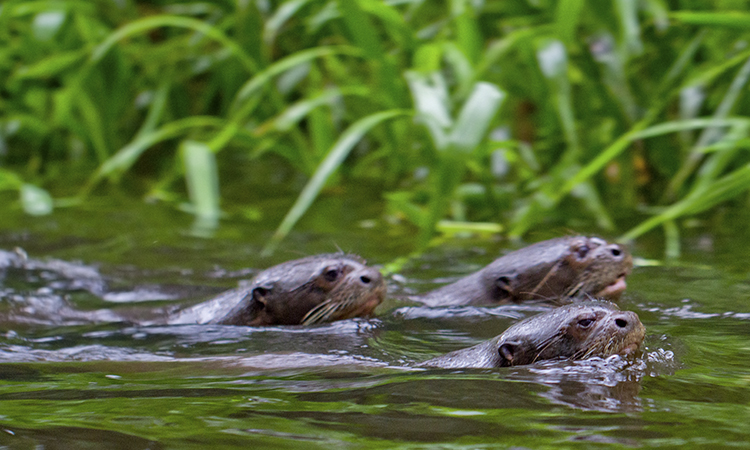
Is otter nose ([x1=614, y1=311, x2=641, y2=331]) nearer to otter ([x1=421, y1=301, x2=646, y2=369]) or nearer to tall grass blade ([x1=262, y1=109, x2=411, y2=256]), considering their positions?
otter ([x1=421, y1=301, x2=646, y2=369])

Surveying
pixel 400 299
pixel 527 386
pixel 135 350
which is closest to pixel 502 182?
pixel 400 299

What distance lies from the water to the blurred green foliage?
41cm

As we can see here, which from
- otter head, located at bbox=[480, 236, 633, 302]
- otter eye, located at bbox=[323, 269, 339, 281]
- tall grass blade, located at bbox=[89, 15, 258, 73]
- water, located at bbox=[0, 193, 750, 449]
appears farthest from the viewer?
tall grass blade, located at bbox=[89, 15, 258, 73]

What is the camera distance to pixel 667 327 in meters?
2.51

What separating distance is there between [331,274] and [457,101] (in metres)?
1.52

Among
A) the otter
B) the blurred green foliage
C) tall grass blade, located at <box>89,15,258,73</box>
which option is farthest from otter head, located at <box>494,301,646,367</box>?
tall grass blade, located at <box>89,15,258,73</box>

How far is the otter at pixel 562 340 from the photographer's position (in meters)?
2.16

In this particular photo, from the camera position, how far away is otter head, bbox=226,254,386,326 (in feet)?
A: 10.2

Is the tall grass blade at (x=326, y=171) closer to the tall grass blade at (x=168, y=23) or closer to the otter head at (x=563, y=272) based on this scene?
the otter head at (x=563, y=272)

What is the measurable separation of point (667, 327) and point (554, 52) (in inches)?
70.0

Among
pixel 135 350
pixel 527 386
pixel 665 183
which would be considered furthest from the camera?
pixel 665 183

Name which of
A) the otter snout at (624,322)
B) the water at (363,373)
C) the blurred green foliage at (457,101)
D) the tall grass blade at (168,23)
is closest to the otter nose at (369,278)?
the water at (363,373)

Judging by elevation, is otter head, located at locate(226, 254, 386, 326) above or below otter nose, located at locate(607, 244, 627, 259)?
below

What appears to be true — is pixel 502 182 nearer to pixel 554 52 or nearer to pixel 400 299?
pixel 554 52
